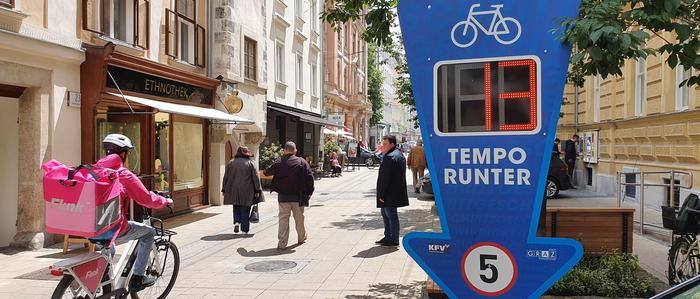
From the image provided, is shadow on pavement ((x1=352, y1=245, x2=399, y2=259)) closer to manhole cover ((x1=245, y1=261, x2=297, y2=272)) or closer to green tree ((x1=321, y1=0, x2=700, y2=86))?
manhole cover ((x1=245, y1=261, x2=297, y2=272))

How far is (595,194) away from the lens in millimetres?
17359

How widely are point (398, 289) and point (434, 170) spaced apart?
3.28 m

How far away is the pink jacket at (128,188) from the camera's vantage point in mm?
4949

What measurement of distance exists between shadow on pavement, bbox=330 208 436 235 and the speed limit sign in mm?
7070

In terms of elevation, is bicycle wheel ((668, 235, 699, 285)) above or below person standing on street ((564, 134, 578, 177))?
below

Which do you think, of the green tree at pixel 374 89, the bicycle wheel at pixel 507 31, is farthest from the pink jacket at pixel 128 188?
the green tree at pixel 374 89

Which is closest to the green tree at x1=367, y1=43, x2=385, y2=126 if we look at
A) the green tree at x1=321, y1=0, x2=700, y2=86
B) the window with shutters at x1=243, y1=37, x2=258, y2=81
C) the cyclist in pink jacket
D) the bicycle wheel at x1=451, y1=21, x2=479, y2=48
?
the window with shutters at x1=243, y1=37, x2=258, y2=81

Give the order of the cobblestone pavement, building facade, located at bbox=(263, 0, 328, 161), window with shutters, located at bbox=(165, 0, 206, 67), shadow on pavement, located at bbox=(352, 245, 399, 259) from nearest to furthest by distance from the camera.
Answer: the cobblestone pavement, shadow on pavement, located at bbox=(352, 245, 399, 259), window with shutters, located at bbox=(165, 0, 206, 67), building facade, located at bbox=(263, 0, 328, 161)

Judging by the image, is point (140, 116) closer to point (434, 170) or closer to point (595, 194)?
point (434, 170)

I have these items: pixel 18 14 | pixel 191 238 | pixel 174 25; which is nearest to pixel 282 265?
pixel 191 238

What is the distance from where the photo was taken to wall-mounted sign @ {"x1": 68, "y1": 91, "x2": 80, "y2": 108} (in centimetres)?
941

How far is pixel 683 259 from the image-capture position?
5.61 metres

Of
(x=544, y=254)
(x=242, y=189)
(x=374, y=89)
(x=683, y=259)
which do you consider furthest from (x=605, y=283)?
(x=374, y=89)

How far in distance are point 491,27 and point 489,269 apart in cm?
143
